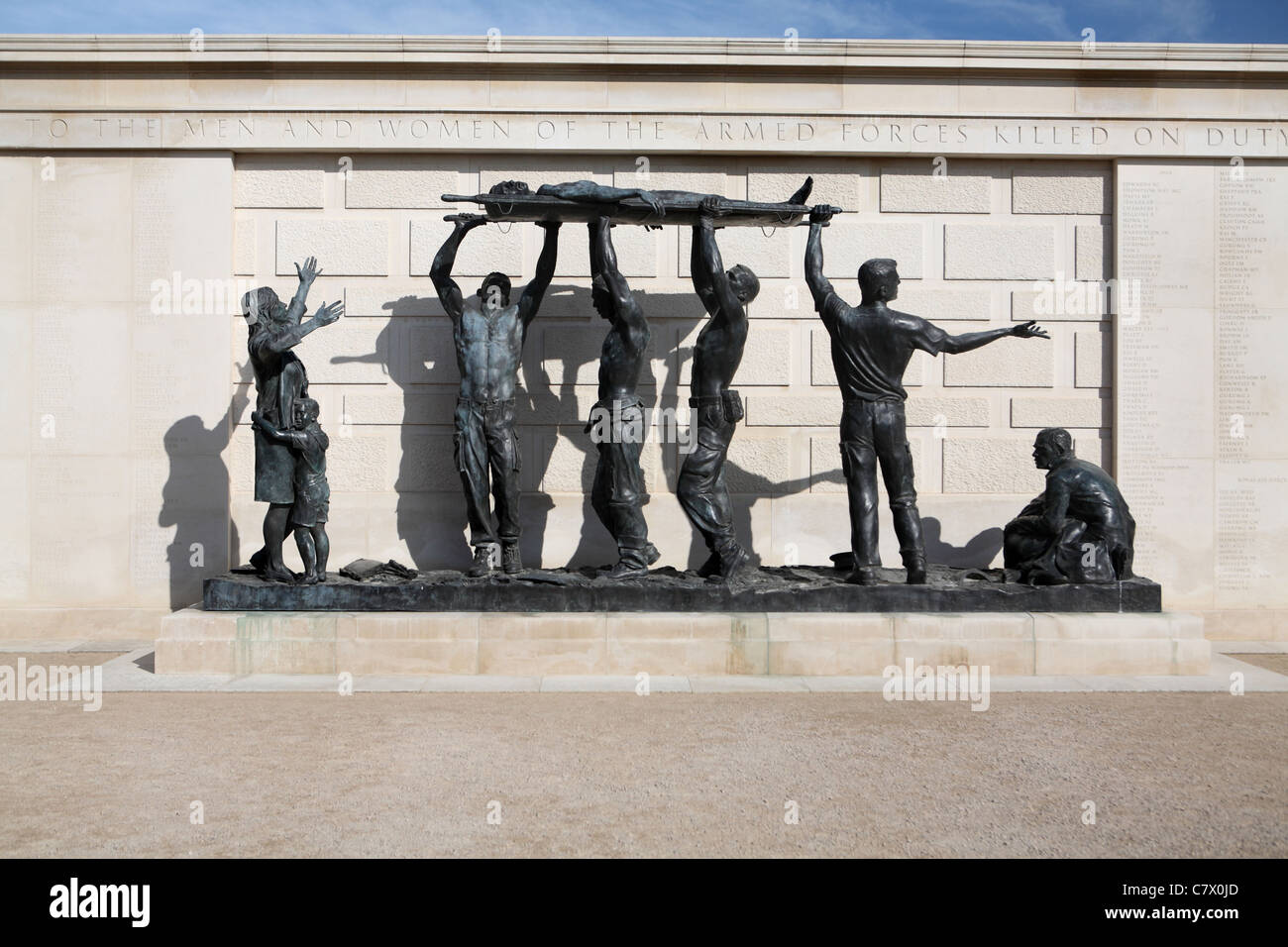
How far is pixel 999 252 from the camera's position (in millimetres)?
10109

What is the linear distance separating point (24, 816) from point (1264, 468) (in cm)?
1011

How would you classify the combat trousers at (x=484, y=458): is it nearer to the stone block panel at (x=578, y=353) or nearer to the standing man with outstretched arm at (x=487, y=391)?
the standing man with outstretched arm at (x=487, y=391)

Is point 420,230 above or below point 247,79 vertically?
below

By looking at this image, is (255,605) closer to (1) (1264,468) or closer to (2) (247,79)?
(2) (247,79)

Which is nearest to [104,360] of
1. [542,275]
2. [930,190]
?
[542,275]

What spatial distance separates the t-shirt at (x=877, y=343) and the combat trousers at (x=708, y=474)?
941 millimetres

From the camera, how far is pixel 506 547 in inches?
Answer: 339

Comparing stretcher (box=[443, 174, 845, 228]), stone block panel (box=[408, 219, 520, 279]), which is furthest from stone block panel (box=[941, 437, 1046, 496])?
stone block panel (box=[408, 219, 520, 279])

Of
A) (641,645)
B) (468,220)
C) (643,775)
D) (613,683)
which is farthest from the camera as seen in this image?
(468,220)

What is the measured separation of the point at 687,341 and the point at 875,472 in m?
2.66

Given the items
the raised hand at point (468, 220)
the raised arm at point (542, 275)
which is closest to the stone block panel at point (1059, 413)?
the raised arm at point (542, 275)

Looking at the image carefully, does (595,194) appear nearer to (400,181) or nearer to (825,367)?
(400,181)

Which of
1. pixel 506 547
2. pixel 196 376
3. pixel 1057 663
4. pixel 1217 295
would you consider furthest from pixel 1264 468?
pixel 196 376
